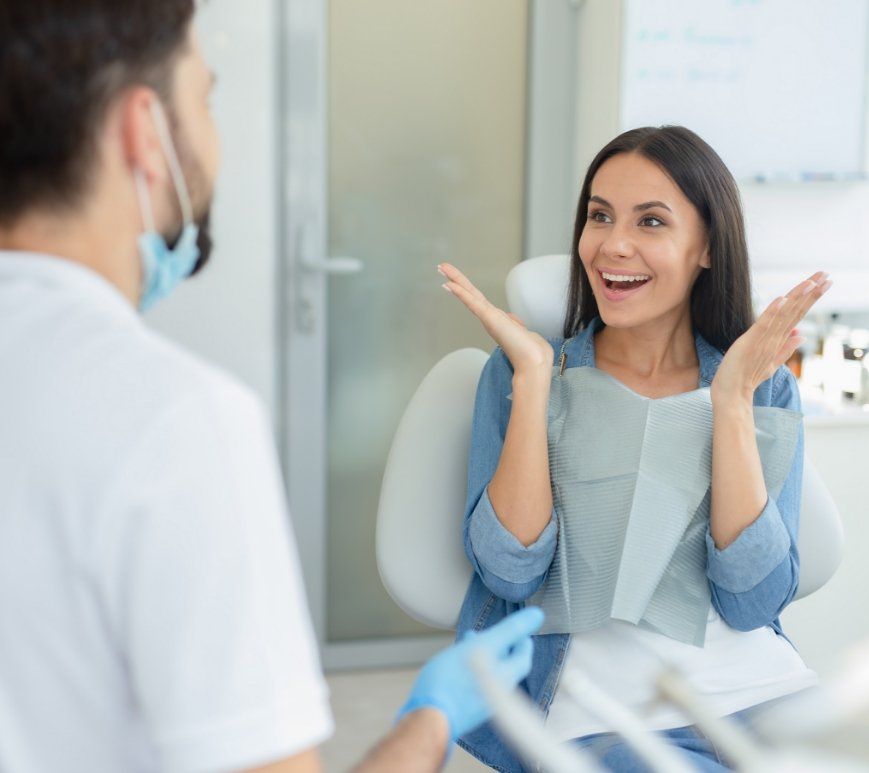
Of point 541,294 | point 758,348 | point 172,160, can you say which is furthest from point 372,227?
point 172,160

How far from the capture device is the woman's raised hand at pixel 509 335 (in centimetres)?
142

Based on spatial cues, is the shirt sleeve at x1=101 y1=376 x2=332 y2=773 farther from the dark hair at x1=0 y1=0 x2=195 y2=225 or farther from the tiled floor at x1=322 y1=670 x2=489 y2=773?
the tiled floor at x1=322 y1=670 x2=489 y2=773

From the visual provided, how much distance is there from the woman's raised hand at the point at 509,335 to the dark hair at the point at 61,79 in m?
0.75

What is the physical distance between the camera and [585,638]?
141cm

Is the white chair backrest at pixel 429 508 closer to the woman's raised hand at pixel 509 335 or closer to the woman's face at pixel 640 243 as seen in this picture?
the woman's raised hand at pixel 509 335

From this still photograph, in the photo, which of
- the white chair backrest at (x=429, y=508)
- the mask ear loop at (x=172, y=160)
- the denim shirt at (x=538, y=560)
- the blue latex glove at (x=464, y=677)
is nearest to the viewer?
the mask ear loop at (x=172, y=160)

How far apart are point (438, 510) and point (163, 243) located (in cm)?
77

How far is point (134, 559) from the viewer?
0.62 m

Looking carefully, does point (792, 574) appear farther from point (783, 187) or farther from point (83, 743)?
point (783, 187)

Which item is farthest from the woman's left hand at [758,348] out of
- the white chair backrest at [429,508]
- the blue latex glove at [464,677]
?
the blue latex glove at [464,677]

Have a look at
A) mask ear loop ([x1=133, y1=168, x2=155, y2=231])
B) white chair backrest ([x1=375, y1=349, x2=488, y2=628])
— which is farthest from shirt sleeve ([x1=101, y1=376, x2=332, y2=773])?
white chair backrest ([x1=375, y1=349, x2=488, y2=628])

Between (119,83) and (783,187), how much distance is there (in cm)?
216

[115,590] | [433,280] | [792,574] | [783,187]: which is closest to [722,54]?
[783,187]

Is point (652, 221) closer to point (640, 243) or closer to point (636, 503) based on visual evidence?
point (640, 243)
